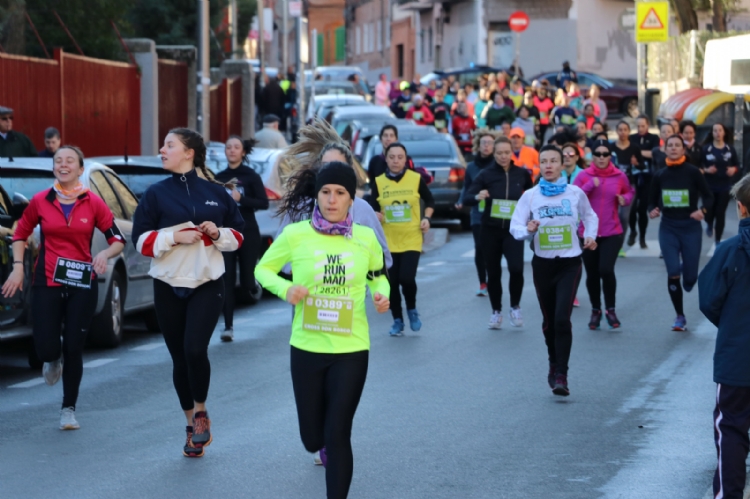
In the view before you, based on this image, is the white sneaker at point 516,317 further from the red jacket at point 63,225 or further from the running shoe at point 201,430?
the running shoe at point 201,430

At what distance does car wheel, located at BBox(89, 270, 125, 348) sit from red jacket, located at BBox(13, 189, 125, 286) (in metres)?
2.91

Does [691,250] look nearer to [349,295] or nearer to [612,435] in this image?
[612,435]

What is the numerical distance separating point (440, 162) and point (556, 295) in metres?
14.0

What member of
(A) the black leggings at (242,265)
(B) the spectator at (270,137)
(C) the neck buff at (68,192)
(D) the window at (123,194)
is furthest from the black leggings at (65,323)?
(B) the spectator at (270,137)

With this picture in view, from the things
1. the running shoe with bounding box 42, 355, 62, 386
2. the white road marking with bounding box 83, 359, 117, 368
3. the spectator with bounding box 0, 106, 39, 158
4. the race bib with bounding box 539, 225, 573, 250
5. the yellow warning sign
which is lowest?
the white road marking with bounding box 83, 359, 117, 368

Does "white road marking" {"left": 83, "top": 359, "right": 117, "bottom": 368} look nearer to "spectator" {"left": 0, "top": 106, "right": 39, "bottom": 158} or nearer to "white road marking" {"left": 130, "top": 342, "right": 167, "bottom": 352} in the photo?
"white road marking" {"left": 130, "top": 342, "right": 167, "bottom": 352}

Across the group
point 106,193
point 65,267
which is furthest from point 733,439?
point 106,193

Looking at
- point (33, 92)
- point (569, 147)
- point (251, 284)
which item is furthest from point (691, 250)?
point (33, 92)

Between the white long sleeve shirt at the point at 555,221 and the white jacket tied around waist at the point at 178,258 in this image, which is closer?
the white jacket tied around waist at the point at 178,258

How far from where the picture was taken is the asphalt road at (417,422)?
7.22 m

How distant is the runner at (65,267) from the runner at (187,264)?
101cm

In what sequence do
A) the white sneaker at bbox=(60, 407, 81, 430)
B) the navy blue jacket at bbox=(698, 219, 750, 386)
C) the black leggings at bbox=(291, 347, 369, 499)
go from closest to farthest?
1. the black leggings at bbox=(291, 347, 369, 499)
2. the navy blue jacket at bbox=(698, 219, 750, 386)
3. the white sneaker at bbox=(60, 407, 81, 430)

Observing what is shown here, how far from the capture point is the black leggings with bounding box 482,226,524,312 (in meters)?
13.4

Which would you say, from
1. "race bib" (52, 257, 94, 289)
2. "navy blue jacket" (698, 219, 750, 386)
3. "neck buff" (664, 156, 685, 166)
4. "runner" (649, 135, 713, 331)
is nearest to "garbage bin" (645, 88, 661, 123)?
"neck buff" (664, 156, 685, 166)
